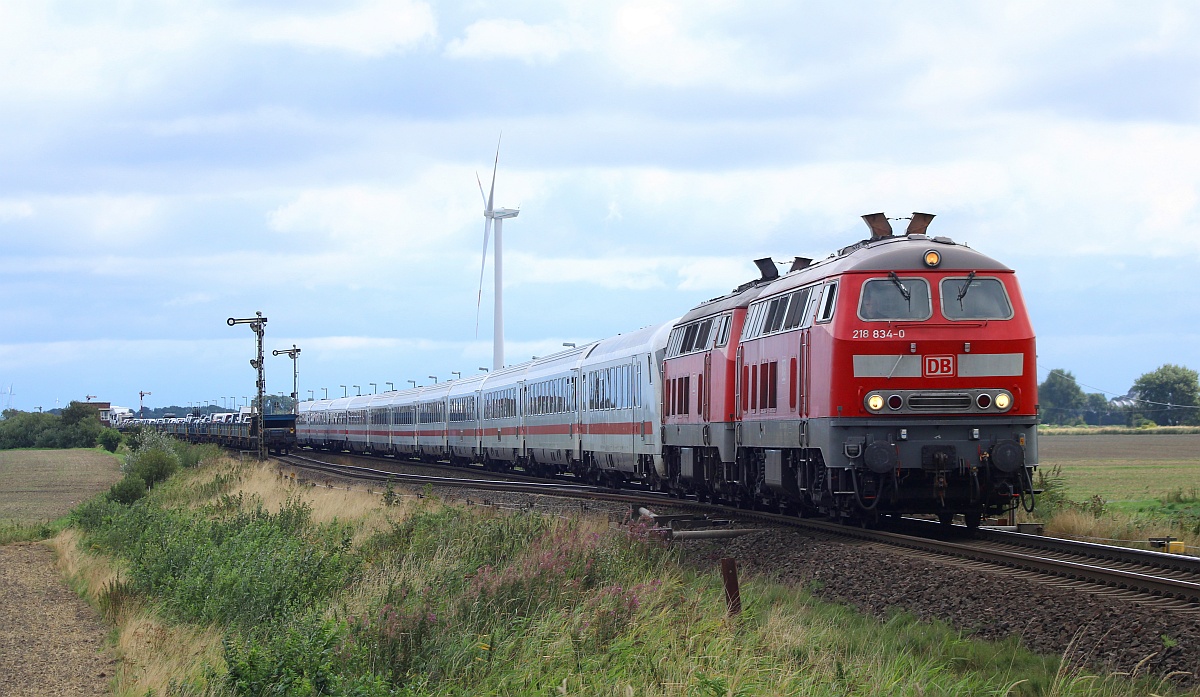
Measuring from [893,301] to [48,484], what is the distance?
56.7 meters

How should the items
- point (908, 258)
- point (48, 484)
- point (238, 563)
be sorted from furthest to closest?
point (48, 484) → point (238, 563) → point (908, 258)

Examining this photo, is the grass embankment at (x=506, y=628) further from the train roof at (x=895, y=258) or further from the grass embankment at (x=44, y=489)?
the grass embankment at (x=44, y=489)

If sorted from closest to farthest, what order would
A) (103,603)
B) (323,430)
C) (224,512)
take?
(103,603) → (224,512) → (323,430)

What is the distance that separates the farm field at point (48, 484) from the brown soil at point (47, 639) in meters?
17.4

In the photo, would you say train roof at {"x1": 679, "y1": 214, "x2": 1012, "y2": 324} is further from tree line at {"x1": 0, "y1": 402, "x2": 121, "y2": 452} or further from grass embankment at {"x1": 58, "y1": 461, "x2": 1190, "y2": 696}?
tree line at {"x1": 0, "y1": 402, "x2": 121, "y2": 452}

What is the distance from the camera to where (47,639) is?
18984 mm

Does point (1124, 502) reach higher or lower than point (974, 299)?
lower

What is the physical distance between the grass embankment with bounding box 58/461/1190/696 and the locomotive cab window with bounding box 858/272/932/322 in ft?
14.0

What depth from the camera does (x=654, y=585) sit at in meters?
13.4

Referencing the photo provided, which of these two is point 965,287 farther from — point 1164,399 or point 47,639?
point 1164,399

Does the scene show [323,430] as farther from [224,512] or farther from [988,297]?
[988,297]

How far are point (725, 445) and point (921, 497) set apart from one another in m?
5.53

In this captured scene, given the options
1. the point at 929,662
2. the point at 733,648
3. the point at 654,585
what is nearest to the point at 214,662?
the point at 654,585

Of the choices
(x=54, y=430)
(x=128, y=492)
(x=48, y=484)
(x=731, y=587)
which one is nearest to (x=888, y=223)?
(x=731, y=587)
